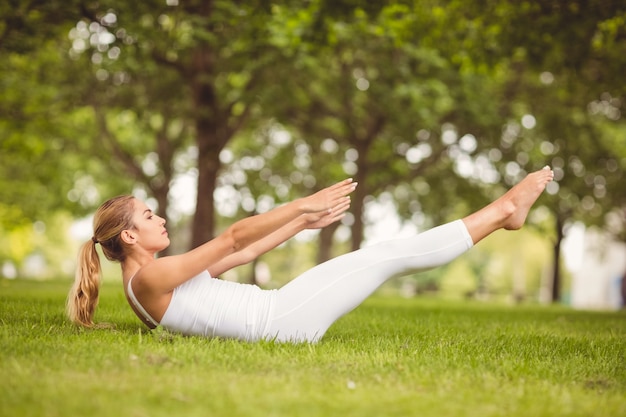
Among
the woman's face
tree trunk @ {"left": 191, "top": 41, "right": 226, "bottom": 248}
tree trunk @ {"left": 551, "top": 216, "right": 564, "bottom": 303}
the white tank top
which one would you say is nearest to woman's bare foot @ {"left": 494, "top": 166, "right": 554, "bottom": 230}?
the white tank top

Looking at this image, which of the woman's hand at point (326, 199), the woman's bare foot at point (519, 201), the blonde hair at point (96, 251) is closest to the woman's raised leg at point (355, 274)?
the woman's bare foot at point (519, 201)

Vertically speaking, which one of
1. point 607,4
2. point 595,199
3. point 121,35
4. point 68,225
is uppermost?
point 607,4

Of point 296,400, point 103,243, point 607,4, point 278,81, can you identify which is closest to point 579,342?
point 296,400

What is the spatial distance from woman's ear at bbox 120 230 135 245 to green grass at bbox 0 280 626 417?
0.71 m

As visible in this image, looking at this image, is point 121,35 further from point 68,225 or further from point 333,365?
point 68,225

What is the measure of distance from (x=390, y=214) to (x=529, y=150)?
8098mm

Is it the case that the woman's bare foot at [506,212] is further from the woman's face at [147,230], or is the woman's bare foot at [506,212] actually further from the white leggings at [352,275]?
the woman's face at [147,230]

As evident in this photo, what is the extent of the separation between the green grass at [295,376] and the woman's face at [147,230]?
0.68 m

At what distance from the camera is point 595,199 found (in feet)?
75.3

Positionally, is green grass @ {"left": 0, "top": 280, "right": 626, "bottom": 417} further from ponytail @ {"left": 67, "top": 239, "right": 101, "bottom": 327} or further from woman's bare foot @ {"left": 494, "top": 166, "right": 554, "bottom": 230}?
woman's bare foot @ {"left": 494, "top": 166, "right": 554, "bottom": 230}

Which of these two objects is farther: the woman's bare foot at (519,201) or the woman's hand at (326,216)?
the woman's bare foot at (519,201)

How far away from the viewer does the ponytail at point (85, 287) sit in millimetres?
5238

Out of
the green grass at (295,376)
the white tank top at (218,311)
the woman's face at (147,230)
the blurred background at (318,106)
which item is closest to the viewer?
the green grass at (295,376)

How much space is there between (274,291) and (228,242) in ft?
2.32
